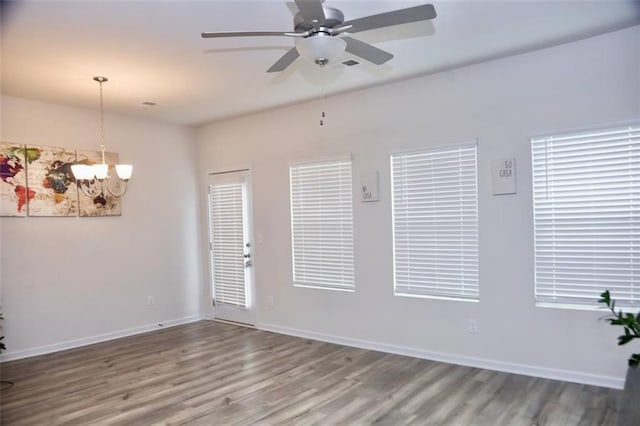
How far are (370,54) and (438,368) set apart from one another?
2957mm

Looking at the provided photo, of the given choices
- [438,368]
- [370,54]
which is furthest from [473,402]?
[370,54]

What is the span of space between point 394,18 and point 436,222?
249 cm

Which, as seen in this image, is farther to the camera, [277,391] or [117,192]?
[117,192]

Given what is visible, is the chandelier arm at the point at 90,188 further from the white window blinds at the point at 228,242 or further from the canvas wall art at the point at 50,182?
the white window blinds at the point at 228,242

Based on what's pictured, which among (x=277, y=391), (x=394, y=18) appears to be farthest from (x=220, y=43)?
(x=277, y=391)

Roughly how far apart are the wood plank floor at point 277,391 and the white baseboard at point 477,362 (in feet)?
0.28

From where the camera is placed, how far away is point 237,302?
243 inches

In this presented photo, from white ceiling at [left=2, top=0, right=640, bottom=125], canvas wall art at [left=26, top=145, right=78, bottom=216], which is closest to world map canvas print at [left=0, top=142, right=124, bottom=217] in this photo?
canvas wall art at [left=26, top=145, right=78, bottom=216]

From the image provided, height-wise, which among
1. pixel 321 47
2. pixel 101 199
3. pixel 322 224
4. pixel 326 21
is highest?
pixel 326 21

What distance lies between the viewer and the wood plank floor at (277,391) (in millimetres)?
3178

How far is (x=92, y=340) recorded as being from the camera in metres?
5.35

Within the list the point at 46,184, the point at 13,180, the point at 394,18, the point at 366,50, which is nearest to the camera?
the point at 394,18

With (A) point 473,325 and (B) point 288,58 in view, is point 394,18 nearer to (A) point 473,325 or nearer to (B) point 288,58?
(B) point 288,58

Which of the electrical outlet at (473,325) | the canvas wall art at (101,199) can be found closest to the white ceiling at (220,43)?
the canvas wall art at (101,199)
